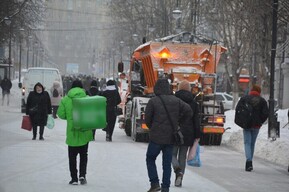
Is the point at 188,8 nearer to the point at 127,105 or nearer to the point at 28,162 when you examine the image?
the point at 127,105

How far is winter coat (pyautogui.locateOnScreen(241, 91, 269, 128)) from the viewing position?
656 inches

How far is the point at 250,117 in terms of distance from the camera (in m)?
16.6

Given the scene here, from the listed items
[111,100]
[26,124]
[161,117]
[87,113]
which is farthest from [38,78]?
[161,117]

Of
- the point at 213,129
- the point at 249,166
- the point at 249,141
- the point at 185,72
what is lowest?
the point at 249,166

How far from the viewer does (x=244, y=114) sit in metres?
16.6

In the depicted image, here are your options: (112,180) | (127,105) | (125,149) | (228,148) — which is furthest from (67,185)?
(127,105)

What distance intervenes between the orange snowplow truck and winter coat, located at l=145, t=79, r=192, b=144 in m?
10.8

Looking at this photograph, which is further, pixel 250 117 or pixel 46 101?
pixel 46 101

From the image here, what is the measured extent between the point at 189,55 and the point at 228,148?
10.1 feet

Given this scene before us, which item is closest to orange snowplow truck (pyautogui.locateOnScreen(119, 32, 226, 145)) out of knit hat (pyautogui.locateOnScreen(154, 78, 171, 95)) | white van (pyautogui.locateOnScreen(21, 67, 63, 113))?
knit hat (pyautogui.locateOnScreen(154, 78, 171, 95))

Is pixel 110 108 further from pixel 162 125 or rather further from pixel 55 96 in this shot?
pixel 55 96

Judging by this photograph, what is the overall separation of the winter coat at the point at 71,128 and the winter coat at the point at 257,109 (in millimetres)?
4730

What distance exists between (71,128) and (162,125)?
1.77 meters

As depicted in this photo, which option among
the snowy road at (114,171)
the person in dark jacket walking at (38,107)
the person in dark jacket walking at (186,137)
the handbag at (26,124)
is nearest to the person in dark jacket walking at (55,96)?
the snowy road at (114,171)
